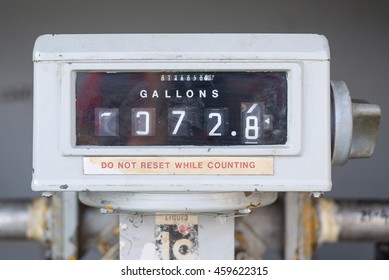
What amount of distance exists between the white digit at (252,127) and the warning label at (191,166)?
34 millimetres

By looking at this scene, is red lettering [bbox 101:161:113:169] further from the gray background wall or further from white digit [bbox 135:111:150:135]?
the gray background wall

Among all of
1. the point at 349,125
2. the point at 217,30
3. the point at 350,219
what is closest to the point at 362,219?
the point at 350,219

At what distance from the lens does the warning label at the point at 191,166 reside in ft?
3.30

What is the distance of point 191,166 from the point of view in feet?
3.31

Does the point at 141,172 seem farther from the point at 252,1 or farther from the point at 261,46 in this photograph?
the point at 252,1

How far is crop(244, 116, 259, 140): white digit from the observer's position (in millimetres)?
1006

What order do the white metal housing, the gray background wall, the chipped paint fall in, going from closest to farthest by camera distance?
the white metal housing < the chipped paint < the gray background wall

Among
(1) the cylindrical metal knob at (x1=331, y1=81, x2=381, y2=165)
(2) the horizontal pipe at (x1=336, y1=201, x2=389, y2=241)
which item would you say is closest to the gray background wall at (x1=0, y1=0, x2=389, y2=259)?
(2) the horizontal pipe at (x1=336, y1=201, x2=389, y2=241)

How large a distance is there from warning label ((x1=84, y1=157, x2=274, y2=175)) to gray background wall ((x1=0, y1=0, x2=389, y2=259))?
1.47 meters

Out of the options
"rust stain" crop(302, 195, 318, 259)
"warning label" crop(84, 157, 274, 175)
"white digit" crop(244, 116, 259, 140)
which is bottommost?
"rust stain" crop(302, 195, 318, 259)

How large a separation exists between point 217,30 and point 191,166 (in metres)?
1.48

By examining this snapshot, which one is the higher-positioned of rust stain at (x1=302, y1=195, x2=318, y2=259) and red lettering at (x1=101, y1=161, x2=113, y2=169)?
red lettering at (x1=101, y1=161, x2=113, y2=169)

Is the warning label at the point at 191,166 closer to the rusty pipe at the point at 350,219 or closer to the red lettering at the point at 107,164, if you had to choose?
the red lettering at the point at 107,164

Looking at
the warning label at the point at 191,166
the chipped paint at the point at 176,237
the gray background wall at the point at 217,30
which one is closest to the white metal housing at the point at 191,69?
the warning label at the point at 191,166
